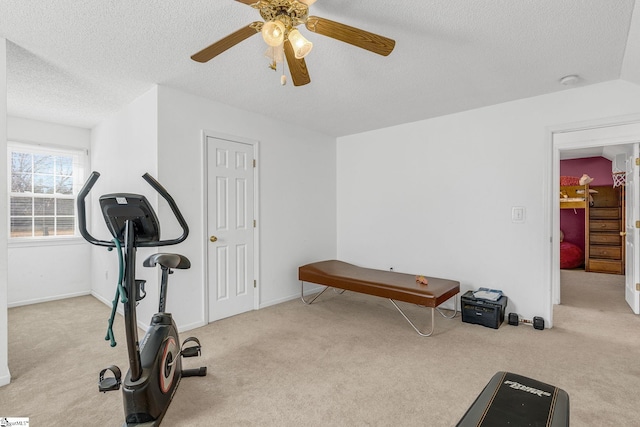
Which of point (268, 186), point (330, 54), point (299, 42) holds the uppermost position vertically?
point (330, 54)

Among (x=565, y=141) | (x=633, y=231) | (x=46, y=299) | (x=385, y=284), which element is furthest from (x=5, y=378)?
(x=633, y=231)

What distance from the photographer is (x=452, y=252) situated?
12.5ft

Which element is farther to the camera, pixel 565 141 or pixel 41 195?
pixel 41 195

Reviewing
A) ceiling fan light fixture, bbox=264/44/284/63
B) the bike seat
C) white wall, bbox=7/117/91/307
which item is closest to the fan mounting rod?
ceiling fan light fixture, bbox=264/44/284/63

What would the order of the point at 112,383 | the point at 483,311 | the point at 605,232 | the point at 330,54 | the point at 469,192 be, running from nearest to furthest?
the point at 112,383 < the point at 330,54 < the point at 483,311 < the point at 469,192 < the point at 605,232

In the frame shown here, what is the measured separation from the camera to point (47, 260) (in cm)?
415

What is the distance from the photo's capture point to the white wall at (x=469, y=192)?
3193mm

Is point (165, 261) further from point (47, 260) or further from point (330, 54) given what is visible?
point (47, 260)

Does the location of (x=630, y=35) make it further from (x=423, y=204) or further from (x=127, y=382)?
(x=127, y=382)

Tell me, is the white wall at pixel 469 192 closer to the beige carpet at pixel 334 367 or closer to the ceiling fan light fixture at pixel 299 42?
the beige carpet at pixel 334 367

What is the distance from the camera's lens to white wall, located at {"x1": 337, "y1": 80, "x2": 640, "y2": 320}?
10.5 feet

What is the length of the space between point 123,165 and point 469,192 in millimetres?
4057

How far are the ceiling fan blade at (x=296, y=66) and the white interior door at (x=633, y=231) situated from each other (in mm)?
4002

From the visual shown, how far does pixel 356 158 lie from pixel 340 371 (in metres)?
3.19
